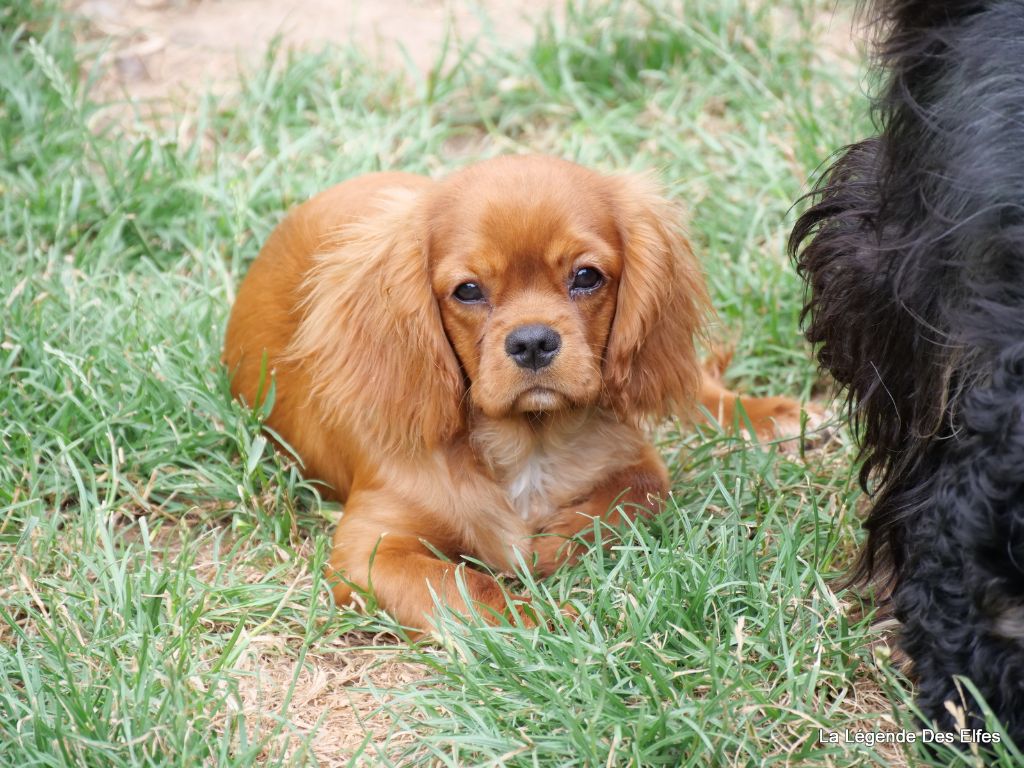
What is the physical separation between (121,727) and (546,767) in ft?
3.04

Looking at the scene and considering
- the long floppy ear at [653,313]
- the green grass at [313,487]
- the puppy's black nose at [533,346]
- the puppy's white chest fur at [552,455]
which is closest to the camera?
the green grass at [313,487]

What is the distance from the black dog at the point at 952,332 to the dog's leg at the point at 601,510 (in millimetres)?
912

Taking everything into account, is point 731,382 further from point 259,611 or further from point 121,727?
point 121,727

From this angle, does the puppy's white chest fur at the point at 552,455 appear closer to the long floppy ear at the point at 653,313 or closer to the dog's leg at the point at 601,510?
the dog's leg at the point at 601,510

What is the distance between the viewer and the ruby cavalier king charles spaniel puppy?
3.48 m

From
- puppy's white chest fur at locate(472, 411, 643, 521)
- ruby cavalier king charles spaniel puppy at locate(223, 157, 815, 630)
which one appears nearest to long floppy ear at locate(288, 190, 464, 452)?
ruby cavalier king charles spaniel puppy at locate(223, 157, 815, 630)

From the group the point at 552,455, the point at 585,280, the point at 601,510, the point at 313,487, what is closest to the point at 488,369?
the point at 585,280

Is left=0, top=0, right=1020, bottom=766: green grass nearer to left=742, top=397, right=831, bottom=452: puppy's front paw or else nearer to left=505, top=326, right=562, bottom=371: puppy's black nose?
left=742, top=397, right=831, bottom=452: puppy's front paw

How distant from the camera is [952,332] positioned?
2.59m

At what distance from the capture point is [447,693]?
3051 mm

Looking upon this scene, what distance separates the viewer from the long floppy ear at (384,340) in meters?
3.62

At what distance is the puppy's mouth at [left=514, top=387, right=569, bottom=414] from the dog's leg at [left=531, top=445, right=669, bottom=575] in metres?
0.35

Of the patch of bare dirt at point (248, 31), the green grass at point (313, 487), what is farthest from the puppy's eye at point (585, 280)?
the patch of bare dirt at point (248, 31)

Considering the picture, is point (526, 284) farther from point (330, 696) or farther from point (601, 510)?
point (330, 696)
